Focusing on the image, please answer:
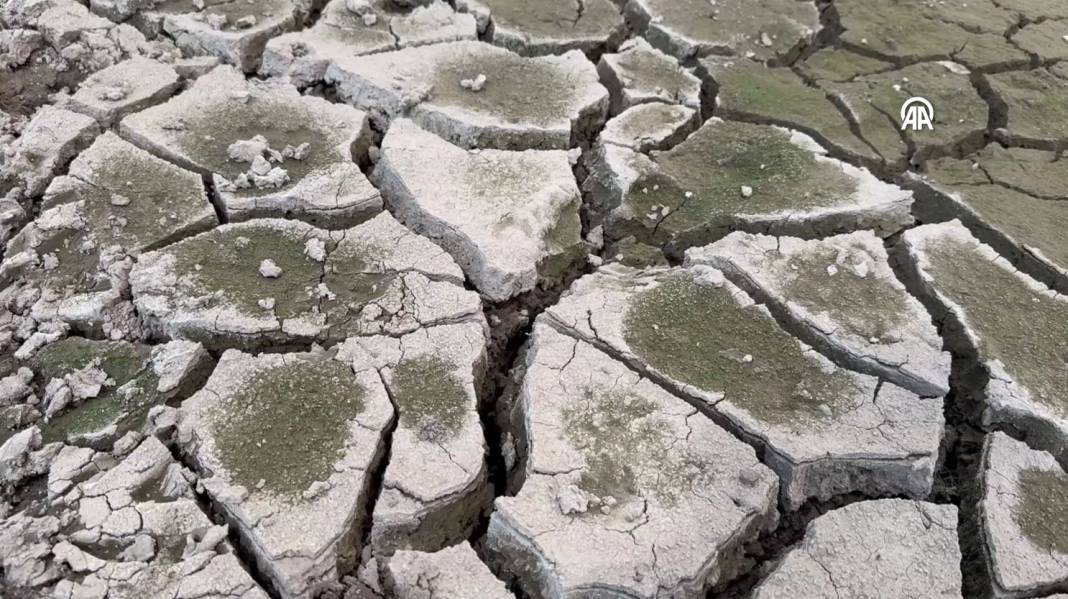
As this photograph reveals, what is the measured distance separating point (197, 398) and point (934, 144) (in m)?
3.20

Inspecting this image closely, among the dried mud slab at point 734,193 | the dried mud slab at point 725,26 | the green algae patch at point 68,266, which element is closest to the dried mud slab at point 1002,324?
the dried mud slab at point 734,193

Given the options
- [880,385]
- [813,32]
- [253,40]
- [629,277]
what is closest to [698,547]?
[880,385]

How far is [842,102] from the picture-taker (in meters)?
3.66

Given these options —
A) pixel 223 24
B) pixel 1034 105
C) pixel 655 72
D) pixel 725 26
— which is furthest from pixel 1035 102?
pixel 223 24

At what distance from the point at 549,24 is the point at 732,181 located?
144 cm

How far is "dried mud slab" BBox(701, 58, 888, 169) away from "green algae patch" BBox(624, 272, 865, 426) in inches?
48.4

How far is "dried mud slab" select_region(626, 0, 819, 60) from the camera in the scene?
3943 millimetres

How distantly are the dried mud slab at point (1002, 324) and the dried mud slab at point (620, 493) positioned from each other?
0.88 m

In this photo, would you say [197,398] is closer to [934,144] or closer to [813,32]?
[934,144]

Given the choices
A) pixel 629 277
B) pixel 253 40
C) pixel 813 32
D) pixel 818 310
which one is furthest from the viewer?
pixel 813 32

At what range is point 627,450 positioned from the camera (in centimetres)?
214

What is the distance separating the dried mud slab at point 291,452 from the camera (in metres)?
1.90

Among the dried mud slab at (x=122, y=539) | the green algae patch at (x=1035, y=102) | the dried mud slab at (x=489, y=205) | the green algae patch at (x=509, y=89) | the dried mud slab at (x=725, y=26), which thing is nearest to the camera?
the dried mud slab at (x=122, y=539)

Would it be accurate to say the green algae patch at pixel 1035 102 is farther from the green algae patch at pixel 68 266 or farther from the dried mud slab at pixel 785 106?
the green algae patch at pixel 68 266
